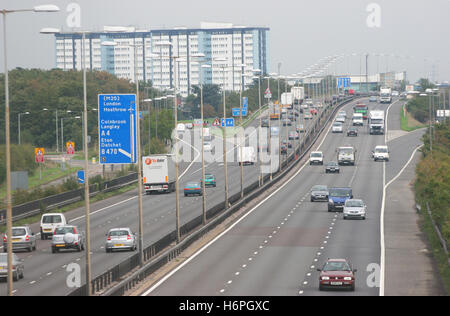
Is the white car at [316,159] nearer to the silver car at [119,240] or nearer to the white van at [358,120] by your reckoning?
the white van at [358,120]

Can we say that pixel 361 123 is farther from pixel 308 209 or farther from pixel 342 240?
pixel 342 240

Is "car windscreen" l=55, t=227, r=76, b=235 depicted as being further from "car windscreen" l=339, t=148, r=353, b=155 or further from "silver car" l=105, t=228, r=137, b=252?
"car windscreen" l=339, t=148, r=353, b=155

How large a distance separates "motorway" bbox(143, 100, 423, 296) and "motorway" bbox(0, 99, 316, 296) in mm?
4156

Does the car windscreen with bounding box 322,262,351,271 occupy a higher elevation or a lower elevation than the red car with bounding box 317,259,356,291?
higher

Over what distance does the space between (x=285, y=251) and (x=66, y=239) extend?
39.2 feet

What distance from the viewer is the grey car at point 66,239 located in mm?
51500

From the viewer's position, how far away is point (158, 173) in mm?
87312

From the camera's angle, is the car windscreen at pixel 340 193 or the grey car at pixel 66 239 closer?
the grey car at pixel 66 239

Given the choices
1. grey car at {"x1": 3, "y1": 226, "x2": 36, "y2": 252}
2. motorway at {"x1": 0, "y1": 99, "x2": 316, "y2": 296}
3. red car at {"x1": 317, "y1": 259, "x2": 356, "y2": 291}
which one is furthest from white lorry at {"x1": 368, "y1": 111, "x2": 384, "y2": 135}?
red car at {"x1": 317, "y1": 259, "x2": 356, "y2": 291}

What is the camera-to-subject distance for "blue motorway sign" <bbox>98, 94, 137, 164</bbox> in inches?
1607

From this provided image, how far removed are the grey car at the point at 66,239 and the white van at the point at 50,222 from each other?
7467 millimetres

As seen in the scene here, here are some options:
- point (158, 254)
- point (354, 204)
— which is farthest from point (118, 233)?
point (354, 204)

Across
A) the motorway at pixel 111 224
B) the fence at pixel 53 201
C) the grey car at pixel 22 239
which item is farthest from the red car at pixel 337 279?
the fence at pixel 53 201

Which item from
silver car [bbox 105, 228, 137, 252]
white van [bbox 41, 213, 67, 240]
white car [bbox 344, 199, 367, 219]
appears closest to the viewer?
silver car [bbox 105, 228, 137, 252]
